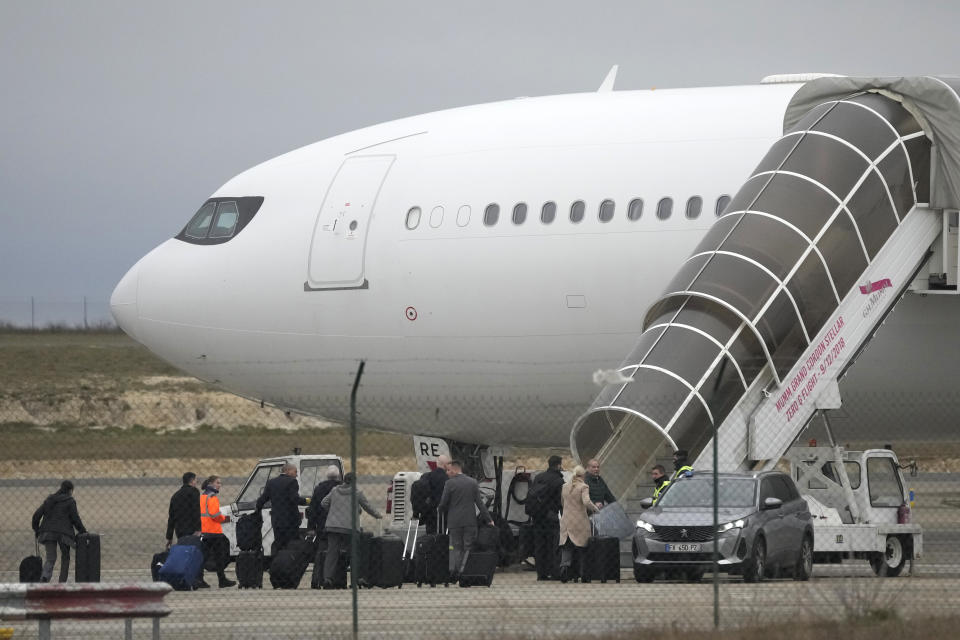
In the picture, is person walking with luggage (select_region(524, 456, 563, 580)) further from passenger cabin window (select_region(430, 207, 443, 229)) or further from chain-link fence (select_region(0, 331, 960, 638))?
passenger cabin window (select_region(430, 207, 443, 229))

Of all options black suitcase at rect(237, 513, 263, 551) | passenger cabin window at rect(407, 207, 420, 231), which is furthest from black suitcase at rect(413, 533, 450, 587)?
passenger cabin window at rect(407, 207, 420, 231)

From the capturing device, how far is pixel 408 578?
1967cm

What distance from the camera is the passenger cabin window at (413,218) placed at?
2256 centimetres

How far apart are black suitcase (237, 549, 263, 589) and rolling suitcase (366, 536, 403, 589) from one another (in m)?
1.65

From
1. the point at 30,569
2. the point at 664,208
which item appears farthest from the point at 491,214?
the point at 30,569

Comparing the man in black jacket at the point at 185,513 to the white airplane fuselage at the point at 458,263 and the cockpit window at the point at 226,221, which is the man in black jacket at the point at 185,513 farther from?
the cockpit window at the point at 226,221

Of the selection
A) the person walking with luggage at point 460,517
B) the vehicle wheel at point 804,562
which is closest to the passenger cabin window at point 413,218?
A: the person walking with luggage at point 460,517

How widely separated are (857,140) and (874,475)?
4.27 meters

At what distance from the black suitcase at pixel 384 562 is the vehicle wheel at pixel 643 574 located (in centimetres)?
265

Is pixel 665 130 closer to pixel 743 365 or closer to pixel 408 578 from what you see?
pixel 743 365

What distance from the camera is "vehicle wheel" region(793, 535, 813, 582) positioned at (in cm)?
1816

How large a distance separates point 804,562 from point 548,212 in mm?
5791

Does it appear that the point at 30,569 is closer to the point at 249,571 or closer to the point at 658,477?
the point at 249,571

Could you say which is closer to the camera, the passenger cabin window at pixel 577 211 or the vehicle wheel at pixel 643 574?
the vehicle wheel at pixel 643 574
